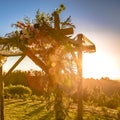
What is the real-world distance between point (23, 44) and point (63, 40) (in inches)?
40.3

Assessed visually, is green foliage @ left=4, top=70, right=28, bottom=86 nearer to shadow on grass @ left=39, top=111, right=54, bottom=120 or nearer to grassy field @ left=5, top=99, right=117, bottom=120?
grassy field @ left=5, top=99, right=117, bottom=120

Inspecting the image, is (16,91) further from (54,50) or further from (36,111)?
(54,50)

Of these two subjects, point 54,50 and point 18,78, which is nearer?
point 54,50

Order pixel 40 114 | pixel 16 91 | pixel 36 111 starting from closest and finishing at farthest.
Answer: pixel 40 114 → pixel 36 111 → pixel 16 91

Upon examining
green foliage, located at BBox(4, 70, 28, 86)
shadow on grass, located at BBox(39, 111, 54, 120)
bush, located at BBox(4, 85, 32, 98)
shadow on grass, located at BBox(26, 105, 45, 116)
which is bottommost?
shadow on grass, located at BBox(39, 111, 54, 120)

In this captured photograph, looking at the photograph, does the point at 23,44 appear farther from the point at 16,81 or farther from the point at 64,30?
the point at 16,81

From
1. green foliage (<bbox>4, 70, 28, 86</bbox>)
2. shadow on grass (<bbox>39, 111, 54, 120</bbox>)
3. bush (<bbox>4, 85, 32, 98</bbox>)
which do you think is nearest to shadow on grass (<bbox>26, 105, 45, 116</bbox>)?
shadow on grass (<bbox>39, 111, 54, 120</bbox>)

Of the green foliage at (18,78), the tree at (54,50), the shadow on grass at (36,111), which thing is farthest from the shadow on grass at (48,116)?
the green foliage at (18,78)

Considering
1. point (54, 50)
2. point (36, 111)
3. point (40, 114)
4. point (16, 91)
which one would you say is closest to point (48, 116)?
point (40, 114)

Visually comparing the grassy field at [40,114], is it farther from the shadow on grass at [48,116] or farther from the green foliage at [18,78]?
the green foliage at [18,78]

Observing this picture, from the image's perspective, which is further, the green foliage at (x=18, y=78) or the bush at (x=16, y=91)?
the green foliage at (x=18, y=78)

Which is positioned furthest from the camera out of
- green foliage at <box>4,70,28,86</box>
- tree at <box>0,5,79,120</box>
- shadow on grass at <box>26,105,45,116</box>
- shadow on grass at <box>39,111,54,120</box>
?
green foliage at <box>4,70,28,86</box>

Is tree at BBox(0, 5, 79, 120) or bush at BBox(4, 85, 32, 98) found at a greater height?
tree at BBox(0, 5, 79, 120)

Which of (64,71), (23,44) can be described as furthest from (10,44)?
(64,71)
